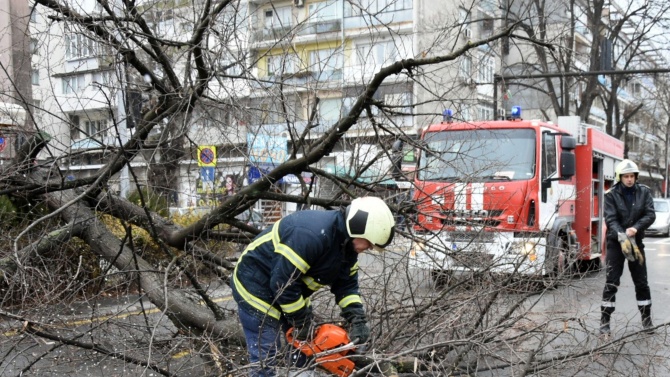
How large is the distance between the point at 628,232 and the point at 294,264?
4.56m

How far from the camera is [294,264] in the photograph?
3547 mm

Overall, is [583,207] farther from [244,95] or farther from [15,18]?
[15,18]

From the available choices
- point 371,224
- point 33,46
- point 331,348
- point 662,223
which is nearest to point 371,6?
point 371,224

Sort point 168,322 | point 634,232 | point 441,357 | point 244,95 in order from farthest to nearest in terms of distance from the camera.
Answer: point 634,232
point 244,95
point 168,322
point 441,357

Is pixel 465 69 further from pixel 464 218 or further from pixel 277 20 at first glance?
pixel 277 20

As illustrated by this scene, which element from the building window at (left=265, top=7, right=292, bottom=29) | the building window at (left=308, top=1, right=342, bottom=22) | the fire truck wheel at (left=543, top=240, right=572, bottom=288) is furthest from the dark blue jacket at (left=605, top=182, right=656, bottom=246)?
the building window at (left=265, top=7, right=292, bottom=29)

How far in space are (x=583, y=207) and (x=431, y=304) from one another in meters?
7.45

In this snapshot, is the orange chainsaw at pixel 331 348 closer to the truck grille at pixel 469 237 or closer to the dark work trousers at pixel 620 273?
the truck grille at pixel 469 237

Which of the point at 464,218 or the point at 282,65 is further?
the point at 464,218

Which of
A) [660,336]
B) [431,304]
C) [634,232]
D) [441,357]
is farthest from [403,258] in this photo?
[634,232]

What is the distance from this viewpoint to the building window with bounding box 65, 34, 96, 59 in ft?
19.0

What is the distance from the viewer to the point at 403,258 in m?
5.31

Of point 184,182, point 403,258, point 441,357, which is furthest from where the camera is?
point 184,182

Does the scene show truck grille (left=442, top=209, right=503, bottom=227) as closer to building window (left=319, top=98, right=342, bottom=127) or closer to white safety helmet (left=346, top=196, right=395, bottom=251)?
building window (left=319, top=98, right=342, bottom=127)
